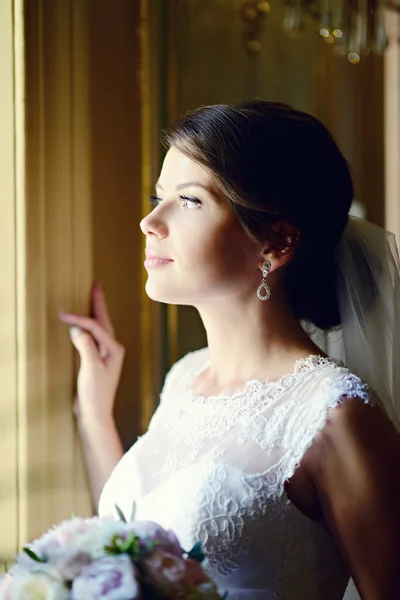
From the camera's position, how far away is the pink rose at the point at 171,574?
1088mm

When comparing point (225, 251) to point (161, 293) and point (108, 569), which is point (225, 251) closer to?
point (161, 293)

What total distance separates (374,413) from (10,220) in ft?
2.75

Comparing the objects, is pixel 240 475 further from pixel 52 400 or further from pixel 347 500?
pixel 52 400

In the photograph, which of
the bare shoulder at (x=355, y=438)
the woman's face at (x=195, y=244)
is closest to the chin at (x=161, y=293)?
the woman's face at (x=195, y=244)

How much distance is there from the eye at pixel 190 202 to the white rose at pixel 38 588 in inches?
29.8

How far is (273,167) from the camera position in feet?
5.04

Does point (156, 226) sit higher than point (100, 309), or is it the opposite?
point (156, 226)

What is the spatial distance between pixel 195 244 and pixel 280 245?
173 millimetres

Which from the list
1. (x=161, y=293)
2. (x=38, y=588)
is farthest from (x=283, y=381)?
(x=38, y=588)

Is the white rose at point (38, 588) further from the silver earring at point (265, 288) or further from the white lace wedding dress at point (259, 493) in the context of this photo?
the silver earring at point (265, 288)

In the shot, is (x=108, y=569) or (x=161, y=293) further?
(x=161, y=293)

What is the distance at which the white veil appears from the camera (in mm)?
1659

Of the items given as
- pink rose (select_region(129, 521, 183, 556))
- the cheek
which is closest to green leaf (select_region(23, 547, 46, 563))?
pink rose (select_region(129, 521, 183, 556))

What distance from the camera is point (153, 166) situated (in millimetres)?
2098
